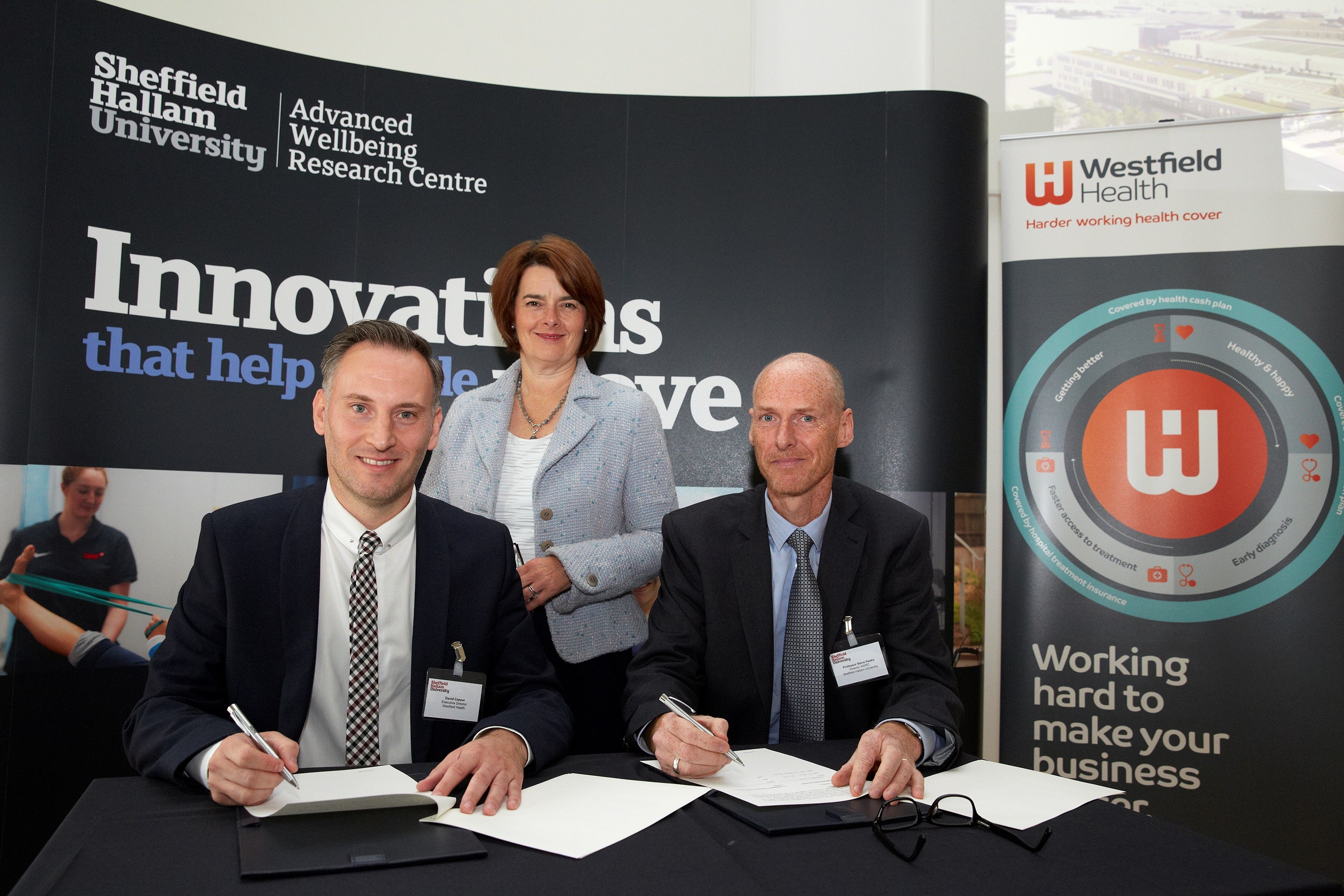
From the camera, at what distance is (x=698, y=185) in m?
3.85

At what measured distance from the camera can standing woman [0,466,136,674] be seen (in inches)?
119

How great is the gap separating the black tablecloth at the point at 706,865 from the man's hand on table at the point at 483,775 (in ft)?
0.45

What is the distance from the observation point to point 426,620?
1920mm

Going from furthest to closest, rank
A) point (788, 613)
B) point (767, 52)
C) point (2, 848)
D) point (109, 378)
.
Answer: point (767, 52), point (109, 378), point (2, 848), point (788, 613)

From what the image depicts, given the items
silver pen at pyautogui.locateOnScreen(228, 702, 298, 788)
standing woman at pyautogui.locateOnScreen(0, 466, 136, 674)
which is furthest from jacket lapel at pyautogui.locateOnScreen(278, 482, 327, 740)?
standing woman at pyautogui.locateOnScreen(0, 466, 136, 674)

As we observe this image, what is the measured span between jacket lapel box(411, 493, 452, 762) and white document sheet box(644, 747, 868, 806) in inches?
19.6

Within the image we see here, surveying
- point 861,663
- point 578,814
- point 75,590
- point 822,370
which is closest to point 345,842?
point 578,814

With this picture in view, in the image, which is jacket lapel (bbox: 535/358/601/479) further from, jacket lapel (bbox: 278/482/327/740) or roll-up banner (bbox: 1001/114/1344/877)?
roll-up banner (bbox: 1001/114/1344/877)

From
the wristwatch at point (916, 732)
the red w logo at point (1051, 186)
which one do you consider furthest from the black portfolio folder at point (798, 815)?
the red w logo at point (1051, 186)

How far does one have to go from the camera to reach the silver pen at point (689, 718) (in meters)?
1.63

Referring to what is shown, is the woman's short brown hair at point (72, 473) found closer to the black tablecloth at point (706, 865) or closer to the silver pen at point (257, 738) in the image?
the black tablecloth at point (706, 865)

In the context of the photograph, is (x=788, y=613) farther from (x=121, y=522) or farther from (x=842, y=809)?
(x=121, y=522)

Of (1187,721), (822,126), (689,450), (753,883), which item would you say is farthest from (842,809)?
(822,126)

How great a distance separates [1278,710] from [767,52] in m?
3.99
